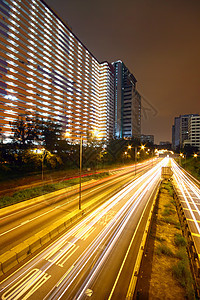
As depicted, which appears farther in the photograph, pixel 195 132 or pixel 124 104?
pixel 124 104

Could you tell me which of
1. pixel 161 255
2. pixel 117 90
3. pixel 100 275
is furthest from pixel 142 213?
pixel 117 90

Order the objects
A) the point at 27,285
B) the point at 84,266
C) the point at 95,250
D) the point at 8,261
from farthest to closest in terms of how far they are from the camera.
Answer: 1. the point at 95,250
2. the point at 84,266
3. the point at 8,261
4. the point at 27,285

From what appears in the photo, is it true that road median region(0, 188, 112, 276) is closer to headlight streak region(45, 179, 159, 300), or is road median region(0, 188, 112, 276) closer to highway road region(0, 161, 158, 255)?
highway road region(0, 161, 158, 255)

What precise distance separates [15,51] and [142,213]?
90792 mm

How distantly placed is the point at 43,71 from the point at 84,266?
99.0 metres

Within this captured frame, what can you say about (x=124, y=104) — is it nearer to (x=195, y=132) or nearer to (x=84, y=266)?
(x=195, y=132)

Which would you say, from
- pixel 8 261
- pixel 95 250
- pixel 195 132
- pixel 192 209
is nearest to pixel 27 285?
pixel 8 261

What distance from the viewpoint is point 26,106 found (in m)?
76.4

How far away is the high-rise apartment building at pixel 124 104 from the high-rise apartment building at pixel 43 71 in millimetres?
22974

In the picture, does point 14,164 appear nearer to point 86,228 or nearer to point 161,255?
point 86,228

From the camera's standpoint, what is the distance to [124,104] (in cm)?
15712

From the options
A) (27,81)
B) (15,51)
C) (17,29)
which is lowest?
(27,81)

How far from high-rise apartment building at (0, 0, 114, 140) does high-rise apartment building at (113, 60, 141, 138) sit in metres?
23.0

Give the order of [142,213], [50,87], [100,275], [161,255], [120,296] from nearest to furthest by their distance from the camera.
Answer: [120,296]
[100,275]
[161,255]
[142,213]
[50,87]
